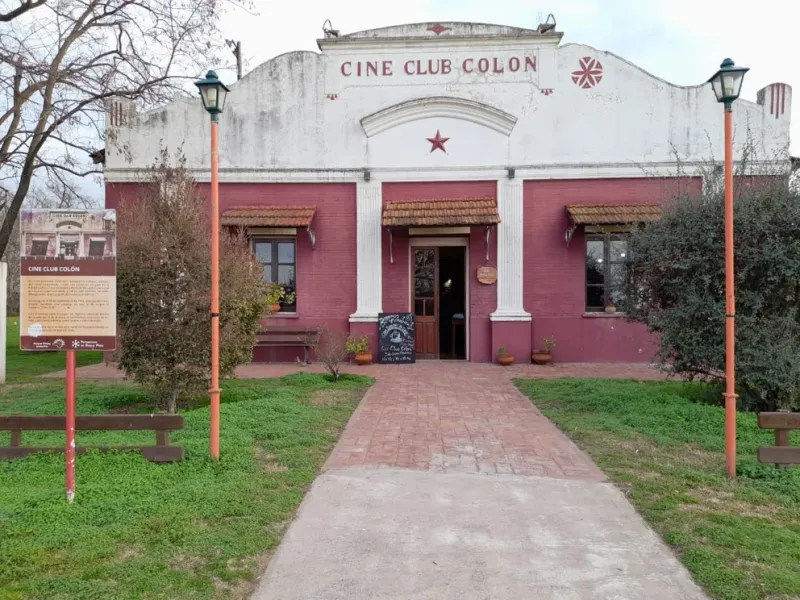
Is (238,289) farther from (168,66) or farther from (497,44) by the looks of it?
(497,44)

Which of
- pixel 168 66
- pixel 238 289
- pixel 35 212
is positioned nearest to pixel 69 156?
pixel 168 66

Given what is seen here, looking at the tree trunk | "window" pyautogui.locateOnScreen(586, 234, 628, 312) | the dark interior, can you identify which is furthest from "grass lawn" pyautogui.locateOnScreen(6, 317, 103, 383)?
"window" pyautogui.locateOnScreen(586, 234, 628, 312)

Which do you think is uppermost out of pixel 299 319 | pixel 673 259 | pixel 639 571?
pixel 673 259

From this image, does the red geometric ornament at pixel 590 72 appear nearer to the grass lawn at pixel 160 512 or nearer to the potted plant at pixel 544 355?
the potted plant at pixel 544 355

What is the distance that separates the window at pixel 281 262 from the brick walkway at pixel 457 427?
8.06ft

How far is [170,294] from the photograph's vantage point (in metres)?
7.54

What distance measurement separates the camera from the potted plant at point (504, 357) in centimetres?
1284

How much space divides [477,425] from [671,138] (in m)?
9.39

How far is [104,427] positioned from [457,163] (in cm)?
991

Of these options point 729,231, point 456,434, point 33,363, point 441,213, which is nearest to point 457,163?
point 441,213

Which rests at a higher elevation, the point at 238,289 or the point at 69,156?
the point at 69,156

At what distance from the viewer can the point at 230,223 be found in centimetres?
1276

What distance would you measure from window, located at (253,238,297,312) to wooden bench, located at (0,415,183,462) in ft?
27.0

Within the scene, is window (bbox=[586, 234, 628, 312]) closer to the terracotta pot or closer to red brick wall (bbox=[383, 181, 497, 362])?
red brick wall (bbox=[383, 181, 497, 362])
